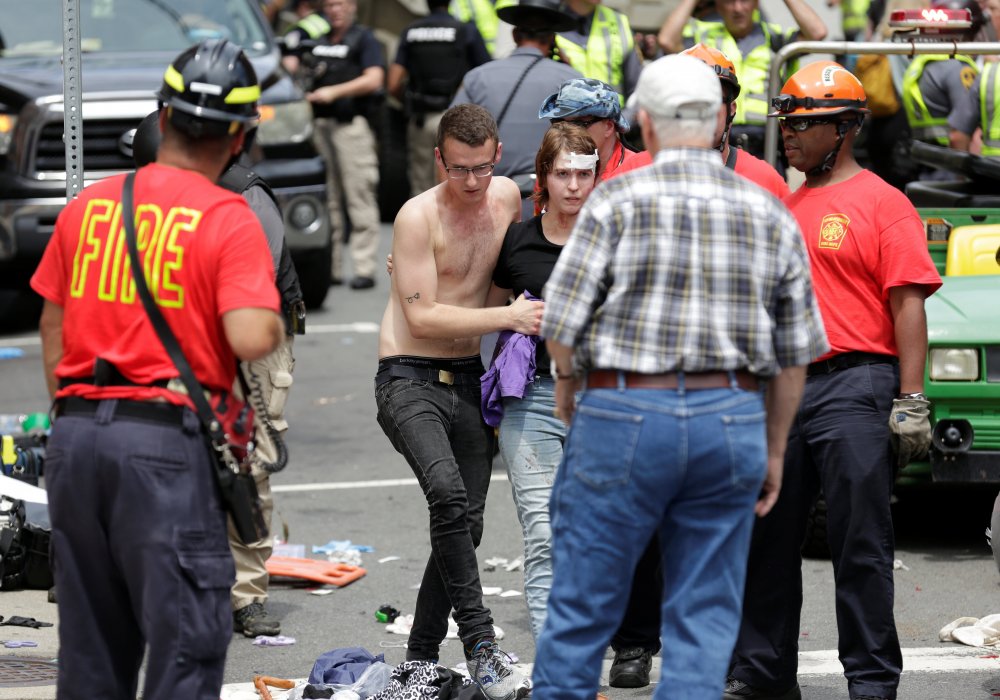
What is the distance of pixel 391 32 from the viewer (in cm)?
1719

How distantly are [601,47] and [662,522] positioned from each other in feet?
20.7

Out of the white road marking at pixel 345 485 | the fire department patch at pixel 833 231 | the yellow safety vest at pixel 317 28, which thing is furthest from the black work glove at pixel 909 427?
the yellow safety vest at pixel 317 28

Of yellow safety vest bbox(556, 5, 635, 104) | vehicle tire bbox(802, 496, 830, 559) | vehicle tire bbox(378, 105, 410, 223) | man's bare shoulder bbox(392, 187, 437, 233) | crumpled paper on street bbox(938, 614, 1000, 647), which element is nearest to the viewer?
man's bare shoulder bbox(392, 187, 437, 233)

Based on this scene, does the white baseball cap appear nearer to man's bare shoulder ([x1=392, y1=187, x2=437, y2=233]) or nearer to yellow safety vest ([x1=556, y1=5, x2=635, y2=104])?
man's bare shoulder ([x1=392, y1=187, x2=437, y2=233])

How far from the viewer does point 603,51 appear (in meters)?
9.70

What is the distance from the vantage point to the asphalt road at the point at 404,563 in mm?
5590

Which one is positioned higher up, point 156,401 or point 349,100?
point 349,100

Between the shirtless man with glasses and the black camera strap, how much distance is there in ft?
4.68

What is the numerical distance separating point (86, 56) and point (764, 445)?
360 inches

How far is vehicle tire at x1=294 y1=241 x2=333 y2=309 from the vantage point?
1234 cm

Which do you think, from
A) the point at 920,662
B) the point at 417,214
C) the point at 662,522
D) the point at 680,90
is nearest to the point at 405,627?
the point at 417,214

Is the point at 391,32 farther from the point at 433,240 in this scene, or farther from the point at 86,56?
the point at 433,240

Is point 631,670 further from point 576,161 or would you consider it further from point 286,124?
point 286,124

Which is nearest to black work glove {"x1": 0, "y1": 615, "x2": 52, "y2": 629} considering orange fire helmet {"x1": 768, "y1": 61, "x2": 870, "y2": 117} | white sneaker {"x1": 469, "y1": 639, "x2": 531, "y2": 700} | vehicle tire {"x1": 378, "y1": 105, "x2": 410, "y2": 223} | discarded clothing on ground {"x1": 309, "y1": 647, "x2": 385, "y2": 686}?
discarded clothing on ground {"x1": 309, "y1": 647, "x2": 385, "y2": 686}
